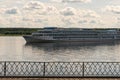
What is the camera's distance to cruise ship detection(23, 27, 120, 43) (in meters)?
102

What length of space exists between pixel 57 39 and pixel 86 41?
11.0 metres

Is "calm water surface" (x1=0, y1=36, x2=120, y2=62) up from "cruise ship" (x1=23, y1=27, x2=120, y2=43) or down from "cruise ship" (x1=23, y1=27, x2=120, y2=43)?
down

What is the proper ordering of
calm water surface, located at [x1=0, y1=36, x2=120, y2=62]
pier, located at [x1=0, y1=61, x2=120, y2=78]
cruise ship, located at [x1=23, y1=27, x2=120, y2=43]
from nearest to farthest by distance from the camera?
pier, located at [x1=0, y1=61, x2=120, y2=78] → calm water surface, located at [x1=0, y1=36, x2=120, y2=62] → cruise ship, located at [x1=23, y1=27, x2=120, y2=43]

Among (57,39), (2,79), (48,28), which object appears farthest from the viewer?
(48,28)

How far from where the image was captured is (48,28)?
363 feet

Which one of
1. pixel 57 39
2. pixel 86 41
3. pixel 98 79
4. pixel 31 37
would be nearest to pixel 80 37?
pixel 86 41

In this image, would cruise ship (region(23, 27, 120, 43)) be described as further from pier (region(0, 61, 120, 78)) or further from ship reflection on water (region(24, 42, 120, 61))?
pier (region(0, 61, 120, 78))

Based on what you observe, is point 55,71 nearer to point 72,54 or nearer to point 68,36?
point 72,54

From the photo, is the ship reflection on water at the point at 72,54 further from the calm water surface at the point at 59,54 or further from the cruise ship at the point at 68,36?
the cruise ship at the point at 68,36

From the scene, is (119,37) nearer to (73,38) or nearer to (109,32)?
(109,32)

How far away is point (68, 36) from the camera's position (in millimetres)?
104750

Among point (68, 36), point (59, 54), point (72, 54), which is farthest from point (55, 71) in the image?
point (68, 36)

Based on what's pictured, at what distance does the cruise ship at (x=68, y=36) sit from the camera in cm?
10212

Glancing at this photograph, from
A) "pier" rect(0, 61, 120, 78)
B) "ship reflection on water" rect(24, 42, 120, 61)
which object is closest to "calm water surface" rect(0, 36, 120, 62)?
"ship reflection on water" rect(24, 42, 120, 61)
